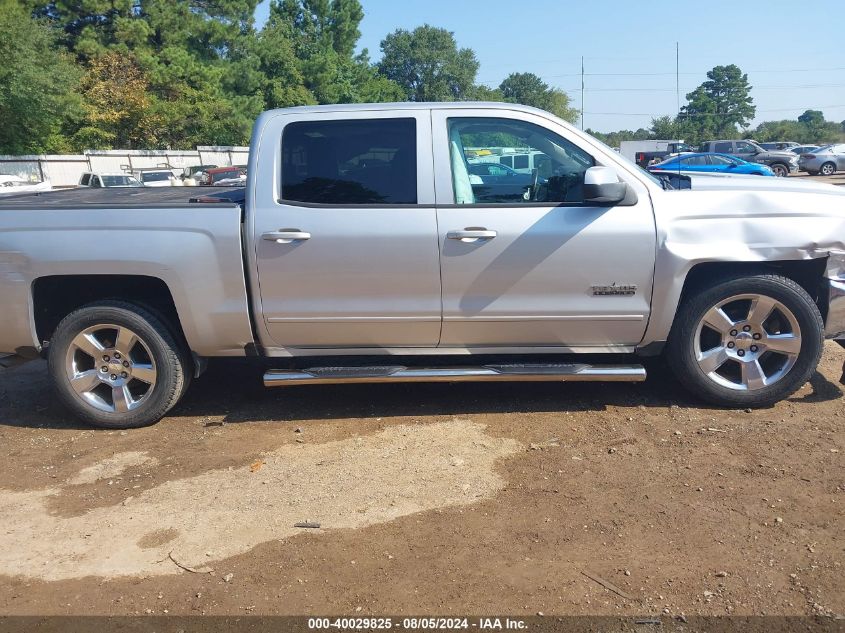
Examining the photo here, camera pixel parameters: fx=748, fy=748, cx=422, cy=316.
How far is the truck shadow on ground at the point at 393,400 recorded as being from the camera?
194 inches

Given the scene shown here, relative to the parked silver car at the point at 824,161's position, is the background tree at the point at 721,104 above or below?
above

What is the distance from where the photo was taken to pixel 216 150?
47625 mm

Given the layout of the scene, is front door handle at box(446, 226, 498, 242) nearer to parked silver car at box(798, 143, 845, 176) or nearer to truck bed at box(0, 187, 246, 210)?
truck bed at box(0, 187, 246, 210)

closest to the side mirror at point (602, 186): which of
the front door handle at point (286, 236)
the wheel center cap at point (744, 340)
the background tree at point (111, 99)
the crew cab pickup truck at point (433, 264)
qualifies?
the crew cab pickup truck at point (433, 264)

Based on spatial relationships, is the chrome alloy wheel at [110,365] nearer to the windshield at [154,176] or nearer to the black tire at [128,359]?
the black tire at [128,359]

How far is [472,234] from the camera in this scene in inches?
173

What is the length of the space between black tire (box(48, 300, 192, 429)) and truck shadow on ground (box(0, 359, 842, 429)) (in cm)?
27

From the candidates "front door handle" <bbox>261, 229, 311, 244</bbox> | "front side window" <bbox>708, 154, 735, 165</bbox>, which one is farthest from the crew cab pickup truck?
"front side window" <bbox>708, 154, 735, 165</bbox>

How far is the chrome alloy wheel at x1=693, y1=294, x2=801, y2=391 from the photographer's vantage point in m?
4.55

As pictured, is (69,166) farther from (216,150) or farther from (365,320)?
(365,320)

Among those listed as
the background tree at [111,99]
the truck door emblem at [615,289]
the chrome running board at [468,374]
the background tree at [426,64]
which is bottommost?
the chrome running board at [468,374]

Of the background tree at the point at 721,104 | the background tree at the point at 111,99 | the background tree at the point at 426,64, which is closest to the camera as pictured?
the background tree at the point at 111,99

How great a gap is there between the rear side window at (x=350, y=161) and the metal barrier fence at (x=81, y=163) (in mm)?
30843

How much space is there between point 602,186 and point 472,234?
0.79 m
